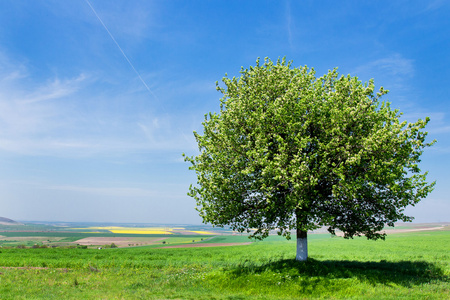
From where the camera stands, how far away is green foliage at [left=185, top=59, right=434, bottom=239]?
20.6m

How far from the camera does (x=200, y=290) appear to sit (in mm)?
19781

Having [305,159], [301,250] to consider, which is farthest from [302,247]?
[305,159]

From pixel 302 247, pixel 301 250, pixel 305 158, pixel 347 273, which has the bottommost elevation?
pixel 347 273

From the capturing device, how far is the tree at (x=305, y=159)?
67.6ft

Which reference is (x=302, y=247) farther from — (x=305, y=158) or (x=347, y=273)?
(x=305, y=158)

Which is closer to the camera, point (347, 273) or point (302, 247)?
point (347, 273)

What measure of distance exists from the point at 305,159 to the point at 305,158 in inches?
33.4

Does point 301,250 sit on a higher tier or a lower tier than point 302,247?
lower

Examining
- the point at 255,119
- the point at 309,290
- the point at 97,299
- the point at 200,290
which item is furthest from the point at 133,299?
the point at 255,119

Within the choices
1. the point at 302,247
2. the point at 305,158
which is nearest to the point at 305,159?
the point at 305,158

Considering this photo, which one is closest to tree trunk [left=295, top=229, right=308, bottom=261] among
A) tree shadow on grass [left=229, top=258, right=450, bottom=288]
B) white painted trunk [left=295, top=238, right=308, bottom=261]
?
white painted trunk [left=295, top=238, right=308, bottom=261]

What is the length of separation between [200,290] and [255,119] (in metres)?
13.0

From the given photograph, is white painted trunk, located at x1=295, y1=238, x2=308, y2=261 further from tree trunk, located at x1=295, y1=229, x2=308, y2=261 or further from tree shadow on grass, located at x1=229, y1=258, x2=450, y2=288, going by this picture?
tree shadow on grass, located at x1=229, y1=258, x2=450, y2=288

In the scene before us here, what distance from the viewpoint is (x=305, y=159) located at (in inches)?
858
